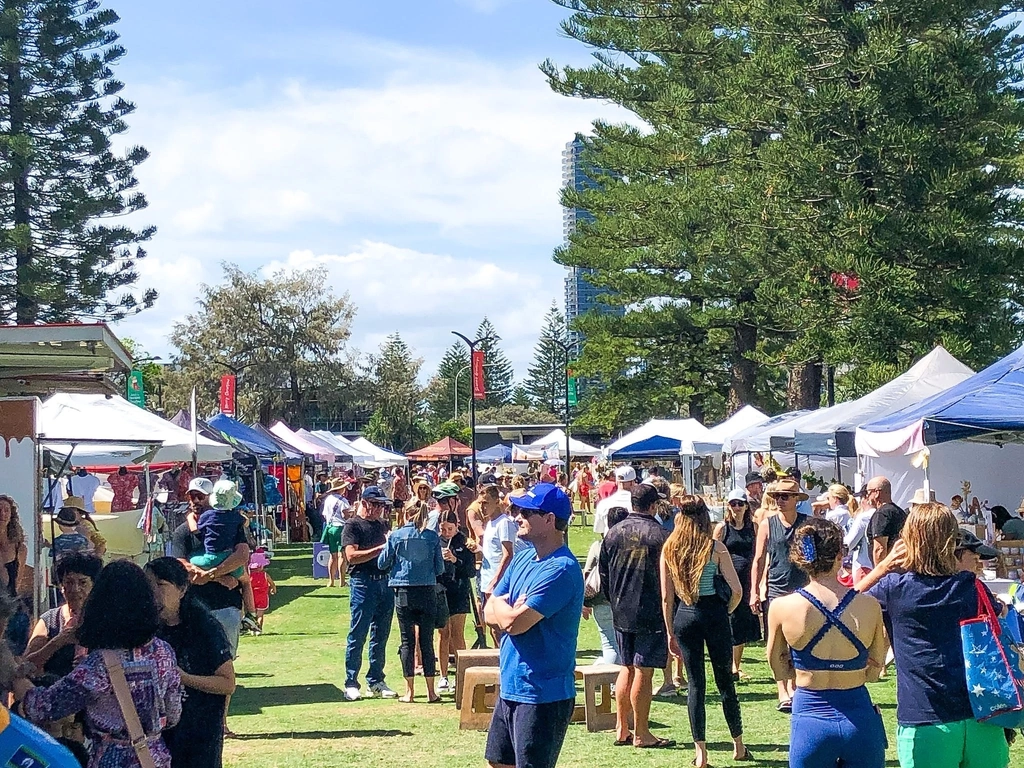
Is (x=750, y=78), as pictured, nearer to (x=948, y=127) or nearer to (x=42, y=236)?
(x=948, y=127)

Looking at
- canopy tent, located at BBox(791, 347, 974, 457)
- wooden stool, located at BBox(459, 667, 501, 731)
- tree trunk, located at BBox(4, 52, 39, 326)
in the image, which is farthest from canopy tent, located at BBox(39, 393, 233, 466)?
tree trunk, located at BBox(4, 52, 39, 326)

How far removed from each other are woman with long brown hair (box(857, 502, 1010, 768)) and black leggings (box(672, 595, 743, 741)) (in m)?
2.44

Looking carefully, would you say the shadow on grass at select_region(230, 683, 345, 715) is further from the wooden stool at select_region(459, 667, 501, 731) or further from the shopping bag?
the shopping bag

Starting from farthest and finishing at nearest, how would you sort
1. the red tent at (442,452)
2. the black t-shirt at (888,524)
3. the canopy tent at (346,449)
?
1. the red tent at (442,452)
2. the canopy tent at (346,449)
3. the black t-shirt at (888,524)

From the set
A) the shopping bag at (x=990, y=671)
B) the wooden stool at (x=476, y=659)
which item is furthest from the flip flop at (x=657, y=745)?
the shopping bag at (x=990, y=671)

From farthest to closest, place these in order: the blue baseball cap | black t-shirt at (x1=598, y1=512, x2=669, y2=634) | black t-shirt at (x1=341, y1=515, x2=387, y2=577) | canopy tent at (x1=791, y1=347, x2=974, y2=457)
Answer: canopy tent at (x1=791, y1=347, x2=974, y2=457) < black t-shirt at (x1=341, y1=515, x2=387, y2=577) < black t-shirt at (x1=598, y1=512, x2=669, y2=634) < the blue baseball cap

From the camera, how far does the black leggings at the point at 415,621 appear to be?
32.9ft

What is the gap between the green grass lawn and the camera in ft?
26.5

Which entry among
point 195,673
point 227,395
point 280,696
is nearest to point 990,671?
point 195,673

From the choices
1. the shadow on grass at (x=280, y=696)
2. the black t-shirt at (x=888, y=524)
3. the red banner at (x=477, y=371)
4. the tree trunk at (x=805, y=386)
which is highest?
the red banner at (x=477, y=371)

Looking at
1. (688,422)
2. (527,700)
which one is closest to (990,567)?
(527,700)

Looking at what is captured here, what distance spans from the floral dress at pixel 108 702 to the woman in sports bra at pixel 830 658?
8.20 feet

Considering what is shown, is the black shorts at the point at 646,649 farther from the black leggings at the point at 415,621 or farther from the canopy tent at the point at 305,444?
the canopy tent at the point at 305,444

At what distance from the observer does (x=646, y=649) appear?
8.18m
